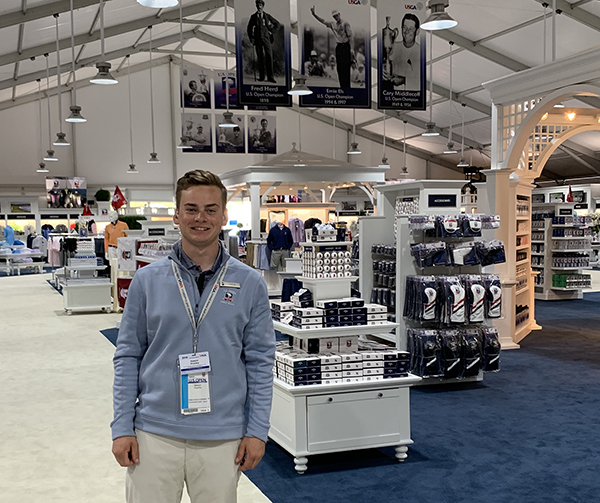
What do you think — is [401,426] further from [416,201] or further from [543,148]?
[543,148]

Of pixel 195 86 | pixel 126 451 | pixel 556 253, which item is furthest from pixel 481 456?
pixel 195 86

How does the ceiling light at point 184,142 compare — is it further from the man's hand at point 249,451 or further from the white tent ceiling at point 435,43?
the man's hand at point 249,451

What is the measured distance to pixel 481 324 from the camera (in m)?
6.43

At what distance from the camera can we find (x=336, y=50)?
9.42 meters

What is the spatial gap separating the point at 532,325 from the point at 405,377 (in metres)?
5.94

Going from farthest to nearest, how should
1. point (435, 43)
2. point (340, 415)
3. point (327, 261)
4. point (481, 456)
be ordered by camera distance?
point (435, 43) → point (327, 261) → point (481, 456) → point (340, 415)

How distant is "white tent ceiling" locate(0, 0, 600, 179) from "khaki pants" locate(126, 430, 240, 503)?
39.8 feet

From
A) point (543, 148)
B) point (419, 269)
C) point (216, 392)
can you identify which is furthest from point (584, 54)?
point (216, 392)

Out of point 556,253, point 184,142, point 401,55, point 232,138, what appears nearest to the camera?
point 401,55

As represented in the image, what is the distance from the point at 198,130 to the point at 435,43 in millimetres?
A: 7231

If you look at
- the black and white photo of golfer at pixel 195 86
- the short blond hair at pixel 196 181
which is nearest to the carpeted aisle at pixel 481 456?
the short blond hair at pixel 196 181

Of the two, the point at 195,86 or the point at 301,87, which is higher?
the point at 195,86

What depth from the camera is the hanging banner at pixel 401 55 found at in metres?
9.46

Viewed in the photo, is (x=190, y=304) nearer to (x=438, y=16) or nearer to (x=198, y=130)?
(x=438, y=16)
